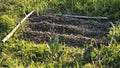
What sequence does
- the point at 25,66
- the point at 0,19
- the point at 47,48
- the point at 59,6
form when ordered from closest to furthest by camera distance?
1. the point at 25,66
2. the point at 47,48
3. the point at 0,19
4. the point at 59,6

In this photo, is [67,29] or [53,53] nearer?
[53,53]

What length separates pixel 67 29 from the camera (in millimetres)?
4996

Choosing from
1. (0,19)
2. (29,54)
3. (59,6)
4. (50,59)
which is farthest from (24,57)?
(59,6)

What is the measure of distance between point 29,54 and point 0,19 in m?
1.22

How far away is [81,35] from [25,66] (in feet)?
3.65

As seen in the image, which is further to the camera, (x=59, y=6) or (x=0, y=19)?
(x=59, y=6)

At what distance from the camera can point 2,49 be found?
178 inches

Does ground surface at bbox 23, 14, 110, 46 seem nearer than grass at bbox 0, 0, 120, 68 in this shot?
No

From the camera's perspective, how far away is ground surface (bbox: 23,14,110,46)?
4727 millimetres

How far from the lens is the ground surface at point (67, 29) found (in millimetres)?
4727

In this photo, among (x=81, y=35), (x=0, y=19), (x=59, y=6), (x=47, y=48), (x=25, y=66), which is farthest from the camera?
(x=59, y=6)

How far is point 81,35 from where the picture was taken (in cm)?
484

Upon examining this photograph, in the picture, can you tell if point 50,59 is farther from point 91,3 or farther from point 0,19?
point 91,3

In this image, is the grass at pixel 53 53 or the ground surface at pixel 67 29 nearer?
the grass at pixel 53 53
